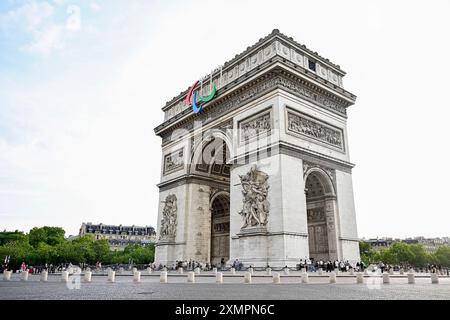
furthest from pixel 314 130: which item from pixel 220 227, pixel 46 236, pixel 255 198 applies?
pixel 46 236

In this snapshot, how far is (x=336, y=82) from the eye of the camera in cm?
2736

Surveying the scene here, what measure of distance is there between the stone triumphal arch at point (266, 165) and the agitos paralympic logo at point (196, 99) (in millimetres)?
92

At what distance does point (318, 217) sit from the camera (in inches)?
967

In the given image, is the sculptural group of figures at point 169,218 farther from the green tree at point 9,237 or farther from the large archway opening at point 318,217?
the green tree at point 9,237

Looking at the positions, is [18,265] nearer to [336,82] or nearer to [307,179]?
[307,179]

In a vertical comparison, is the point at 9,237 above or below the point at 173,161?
below

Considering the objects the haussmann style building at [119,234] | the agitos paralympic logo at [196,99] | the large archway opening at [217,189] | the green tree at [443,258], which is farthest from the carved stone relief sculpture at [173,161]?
the haussmann style building at [119,234]

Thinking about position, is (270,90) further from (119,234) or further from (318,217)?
(119,234)

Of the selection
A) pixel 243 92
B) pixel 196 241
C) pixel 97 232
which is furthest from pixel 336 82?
pixel 97 232

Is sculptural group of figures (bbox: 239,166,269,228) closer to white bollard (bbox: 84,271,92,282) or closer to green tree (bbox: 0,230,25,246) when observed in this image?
white bollard (bbox: 84,271,92,282)

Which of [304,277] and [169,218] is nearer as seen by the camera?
[304,277]

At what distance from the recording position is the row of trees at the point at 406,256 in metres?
69.7

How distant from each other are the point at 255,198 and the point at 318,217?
5.52m

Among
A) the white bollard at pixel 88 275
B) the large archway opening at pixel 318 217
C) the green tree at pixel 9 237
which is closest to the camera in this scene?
the white bollard at pixel 88 275
